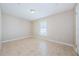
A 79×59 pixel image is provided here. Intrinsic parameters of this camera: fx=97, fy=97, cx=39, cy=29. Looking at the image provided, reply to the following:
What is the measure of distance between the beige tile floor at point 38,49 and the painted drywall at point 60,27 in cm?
17

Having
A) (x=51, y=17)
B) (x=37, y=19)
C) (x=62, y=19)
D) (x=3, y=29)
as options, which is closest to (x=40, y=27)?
(x=37, y=19)

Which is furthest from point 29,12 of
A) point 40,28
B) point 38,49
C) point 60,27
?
point 38,49

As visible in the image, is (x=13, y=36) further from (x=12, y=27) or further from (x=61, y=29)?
(x=61, y=29)

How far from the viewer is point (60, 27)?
7.84 feet

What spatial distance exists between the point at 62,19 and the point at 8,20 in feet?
4.75

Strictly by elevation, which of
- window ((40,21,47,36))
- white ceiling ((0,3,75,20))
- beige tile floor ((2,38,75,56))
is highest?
white ceiling ((0,3,75,20))

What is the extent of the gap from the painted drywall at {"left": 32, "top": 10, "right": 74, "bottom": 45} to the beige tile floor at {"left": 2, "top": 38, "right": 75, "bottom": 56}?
0.17 meters

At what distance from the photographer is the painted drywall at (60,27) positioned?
7.11 feet

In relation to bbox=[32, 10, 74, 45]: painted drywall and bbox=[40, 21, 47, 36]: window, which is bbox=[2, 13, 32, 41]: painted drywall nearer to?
bbox=[32, 10, 74, 45]: painted drywall

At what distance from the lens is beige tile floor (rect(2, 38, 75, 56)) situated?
7.63 ft

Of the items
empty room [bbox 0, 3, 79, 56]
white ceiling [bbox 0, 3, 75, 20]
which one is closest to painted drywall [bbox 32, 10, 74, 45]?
empty room [bbox 0, 3, 79, 56]

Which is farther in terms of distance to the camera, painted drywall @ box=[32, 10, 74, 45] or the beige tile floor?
the beige tile floor

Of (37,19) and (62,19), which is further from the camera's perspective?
(37,19)

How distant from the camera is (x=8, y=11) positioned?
236 centimetres
